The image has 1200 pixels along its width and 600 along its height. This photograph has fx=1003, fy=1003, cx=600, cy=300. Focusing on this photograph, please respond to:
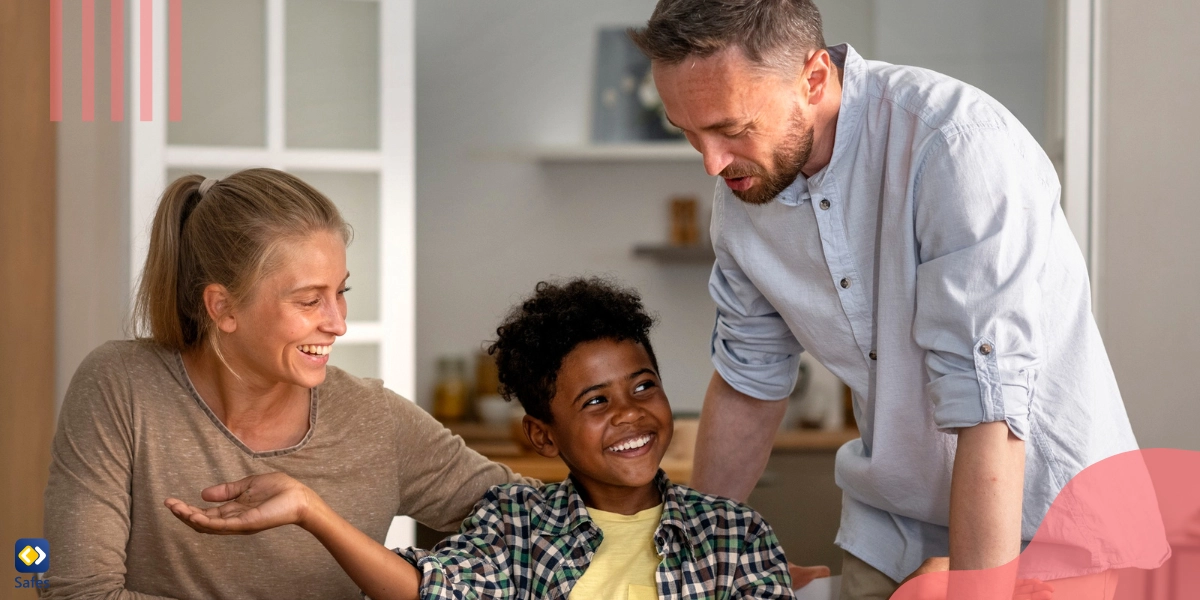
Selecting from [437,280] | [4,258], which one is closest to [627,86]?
[437,280]

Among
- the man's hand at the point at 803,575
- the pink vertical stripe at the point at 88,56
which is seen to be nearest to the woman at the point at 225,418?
the man's hand at the point at 803,575

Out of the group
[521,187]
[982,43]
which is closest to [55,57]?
[521,187]

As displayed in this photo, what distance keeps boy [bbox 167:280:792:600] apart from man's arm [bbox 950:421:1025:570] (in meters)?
0.32

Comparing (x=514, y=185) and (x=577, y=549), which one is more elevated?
(x=514, y=185)

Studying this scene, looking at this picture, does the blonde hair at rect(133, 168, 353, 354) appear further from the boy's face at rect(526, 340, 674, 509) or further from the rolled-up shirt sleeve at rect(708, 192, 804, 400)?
the rolled-up shirt sleeve at rect(708, 192, 804, 400)

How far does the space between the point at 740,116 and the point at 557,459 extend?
224 cm

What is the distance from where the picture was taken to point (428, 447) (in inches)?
57.1

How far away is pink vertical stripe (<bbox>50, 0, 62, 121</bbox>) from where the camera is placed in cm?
243

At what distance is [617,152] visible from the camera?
4.11 meters

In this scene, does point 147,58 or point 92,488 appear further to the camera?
point 147,58

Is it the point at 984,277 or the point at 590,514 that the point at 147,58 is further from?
the point at 984,277

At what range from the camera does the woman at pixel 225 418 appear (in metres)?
1.29

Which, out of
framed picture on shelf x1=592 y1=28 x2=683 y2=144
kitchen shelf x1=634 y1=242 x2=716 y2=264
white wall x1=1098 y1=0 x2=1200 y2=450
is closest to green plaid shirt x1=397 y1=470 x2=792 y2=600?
white wall x1=1098 y1=0 x2=1200 y2=450

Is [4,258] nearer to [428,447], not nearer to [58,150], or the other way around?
[58,150]
